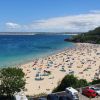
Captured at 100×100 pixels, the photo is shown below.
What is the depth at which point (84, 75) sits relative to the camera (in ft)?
167

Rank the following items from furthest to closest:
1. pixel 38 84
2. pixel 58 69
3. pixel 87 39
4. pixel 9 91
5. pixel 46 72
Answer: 1. pixel 87 39
2. pixel 58 69
3. pixel 46 72
4. pixel 38 84
5. pixel 9 91

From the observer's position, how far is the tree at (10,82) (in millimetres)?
27703

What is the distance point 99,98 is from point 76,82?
646cm

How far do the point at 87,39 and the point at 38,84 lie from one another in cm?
12481

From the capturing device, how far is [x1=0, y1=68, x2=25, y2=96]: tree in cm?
2770

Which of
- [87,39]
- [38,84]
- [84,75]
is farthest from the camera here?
[87,39]

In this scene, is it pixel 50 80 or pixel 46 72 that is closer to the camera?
pixel 50 80

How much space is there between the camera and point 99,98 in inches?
932

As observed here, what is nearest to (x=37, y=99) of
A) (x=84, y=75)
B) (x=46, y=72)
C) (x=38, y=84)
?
(x=38, y=84)

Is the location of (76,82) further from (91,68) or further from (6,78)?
(91,68)

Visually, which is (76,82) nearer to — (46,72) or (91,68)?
(46,72)

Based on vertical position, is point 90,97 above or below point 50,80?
above

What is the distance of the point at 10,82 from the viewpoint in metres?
27.8

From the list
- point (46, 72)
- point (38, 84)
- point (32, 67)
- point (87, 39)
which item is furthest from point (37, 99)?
point (87, 39)
